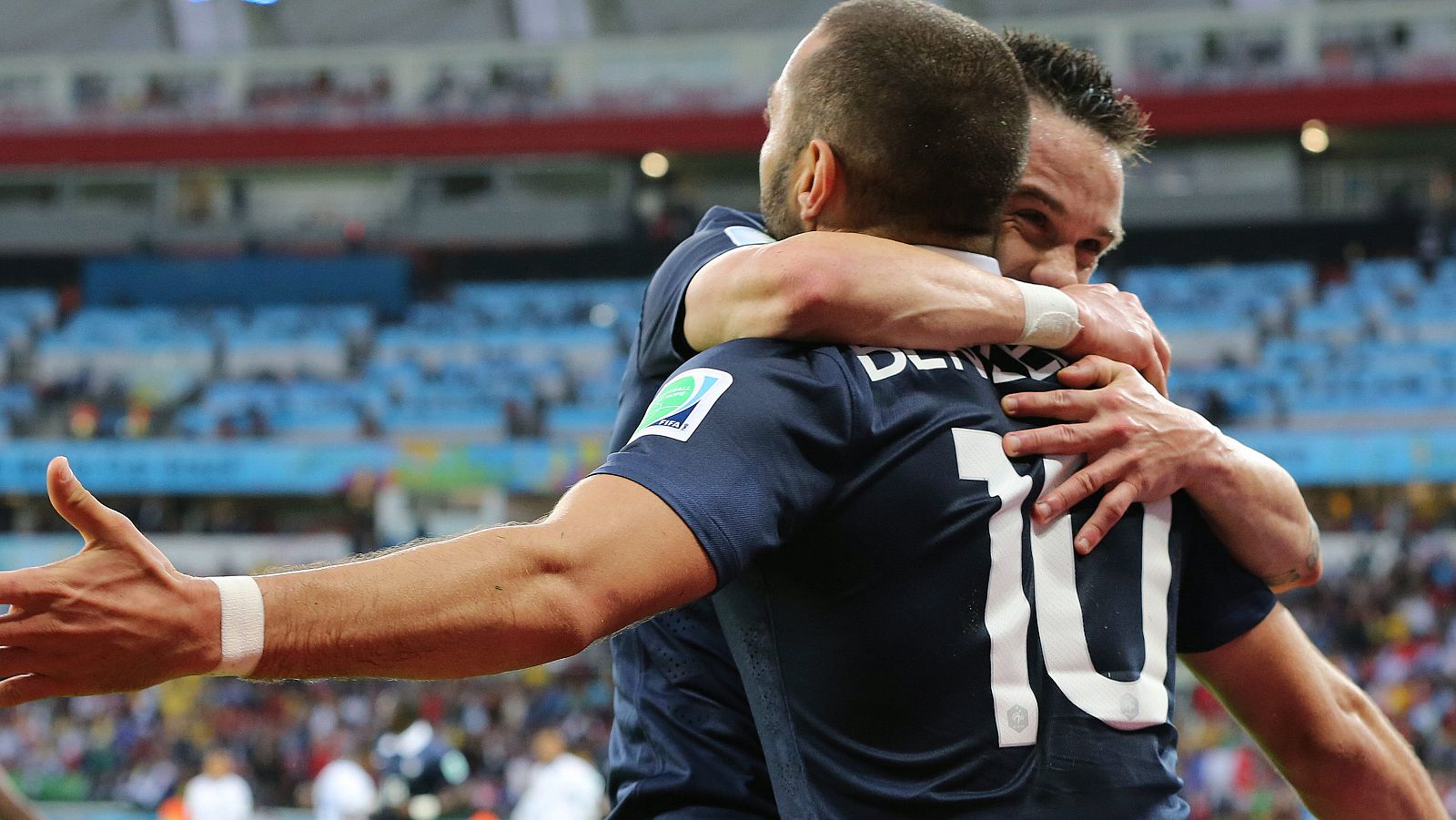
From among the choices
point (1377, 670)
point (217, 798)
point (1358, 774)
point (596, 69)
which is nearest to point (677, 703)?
point (1358, 774)

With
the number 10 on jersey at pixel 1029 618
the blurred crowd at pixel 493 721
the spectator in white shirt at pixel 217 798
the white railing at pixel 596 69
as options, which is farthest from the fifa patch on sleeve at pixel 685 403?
the white railing at pixel 596 69

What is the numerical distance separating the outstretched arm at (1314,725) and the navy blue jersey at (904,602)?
445 mm

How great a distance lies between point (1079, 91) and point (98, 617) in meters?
1.69

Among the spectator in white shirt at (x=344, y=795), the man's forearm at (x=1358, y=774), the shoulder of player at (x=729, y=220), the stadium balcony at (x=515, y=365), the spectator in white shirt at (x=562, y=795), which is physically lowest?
the stadium balcony at (x=515, y=365)

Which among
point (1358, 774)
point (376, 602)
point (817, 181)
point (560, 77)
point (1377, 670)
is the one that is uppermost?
point (817, 181)

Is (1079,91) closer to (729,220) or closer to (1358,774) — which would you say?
(729,220)

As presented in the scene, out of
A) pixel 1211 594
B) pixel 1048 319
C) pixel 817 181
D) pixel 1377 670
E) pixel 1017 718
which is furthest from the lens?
pixel 1377 670

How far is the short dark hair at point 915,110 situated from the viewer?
1783 millimetres

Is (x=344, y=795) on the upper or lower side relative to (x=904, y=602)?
lower

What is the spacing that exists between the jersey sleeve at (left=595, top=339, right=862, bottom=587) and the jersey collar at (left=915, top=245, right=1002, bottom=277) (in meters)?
0.28

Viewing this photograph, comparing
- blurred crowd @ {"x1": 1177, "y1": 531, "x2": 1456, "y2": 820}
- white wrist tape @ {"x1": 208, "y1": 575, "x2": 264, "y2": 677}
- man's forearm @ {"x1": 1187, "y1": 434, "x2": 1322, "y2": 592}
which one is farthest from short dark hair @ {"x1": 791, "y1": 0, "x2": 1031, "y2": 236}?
blurred crowd @ {"x1": 1177, "y1": 531, "x2": 1456, "y2": 820}

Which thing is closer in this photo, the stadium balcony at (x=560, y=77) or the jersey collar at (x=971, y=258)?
the jersey collar at (x=971, y=258)

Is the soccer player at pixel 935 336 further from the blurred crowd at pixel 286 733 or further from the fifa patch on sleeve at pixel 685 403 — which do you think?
the blurred crowd at pixel 286 733

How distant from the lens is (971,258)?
194cm
